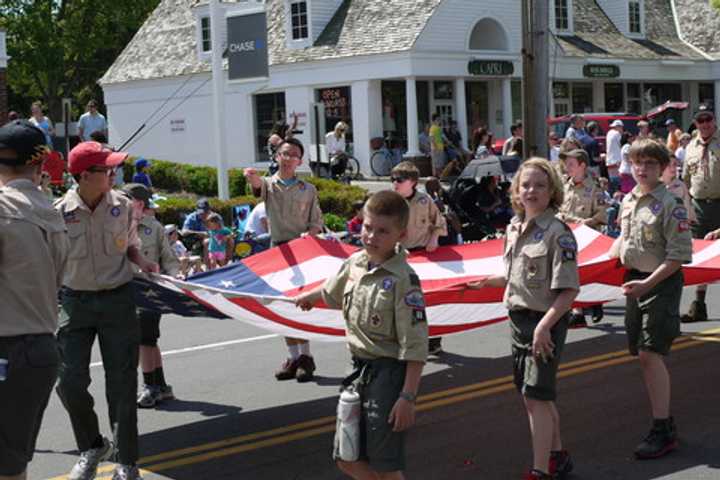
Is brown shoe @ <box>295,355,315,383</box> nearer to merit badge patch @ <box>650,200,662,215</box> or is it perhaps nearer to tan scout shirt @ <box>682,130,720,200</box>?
merit badge patch @ <box>650,200,662,215</box>

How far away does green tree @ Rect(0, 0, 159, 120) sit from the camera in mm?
51188

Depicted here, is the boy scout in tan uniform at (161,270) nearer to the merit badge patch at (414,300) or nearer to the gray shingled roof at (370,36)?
the merit badge patch at (414,300)

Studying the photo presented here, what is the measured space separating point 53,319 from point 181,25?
36.0m

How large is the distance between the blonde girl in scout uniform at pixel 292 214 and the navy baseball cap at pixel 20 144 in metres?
4.46

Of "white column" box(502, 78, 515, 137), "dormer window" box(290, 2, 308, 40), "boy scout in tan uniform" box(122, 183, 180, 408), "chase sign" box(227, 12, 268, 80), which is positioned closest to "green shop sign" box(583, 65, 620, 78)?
"white column" box(502, 78, 515, 137)

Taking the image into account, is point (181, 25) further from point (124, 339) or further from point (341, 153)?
point (124, 339)

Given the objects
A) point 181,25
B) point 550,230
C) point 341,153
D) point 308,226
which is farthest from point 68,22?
point 550,230

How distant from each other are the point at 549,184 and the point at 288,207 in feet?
12.1

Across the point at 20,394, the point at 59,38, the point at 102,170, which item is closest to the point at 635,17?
the point at 59,38

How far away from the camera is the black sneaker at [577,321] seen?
11.1m

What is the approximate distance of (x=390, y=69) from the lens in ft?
104

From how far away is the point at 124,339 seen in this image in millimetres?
6402

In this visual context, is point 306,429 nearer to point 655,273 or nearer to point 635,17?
point 655,273

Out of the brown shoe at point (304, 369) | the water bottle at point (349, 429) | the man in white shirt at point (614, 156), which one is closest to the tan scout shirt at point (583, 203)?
the brown shoe at point (304, 369)
